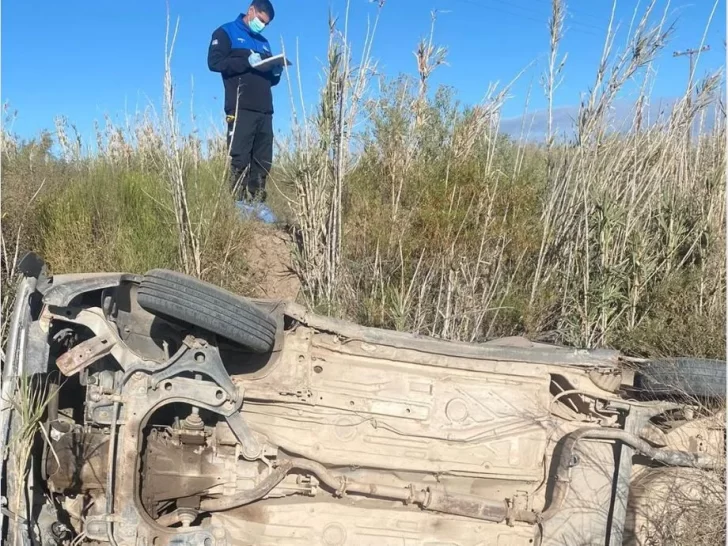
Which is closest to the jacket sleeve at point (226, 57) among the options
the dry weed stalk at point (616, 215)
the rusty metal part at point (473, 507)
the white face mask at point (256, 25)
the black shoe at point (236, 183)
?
the white face mask at point (256, 25)

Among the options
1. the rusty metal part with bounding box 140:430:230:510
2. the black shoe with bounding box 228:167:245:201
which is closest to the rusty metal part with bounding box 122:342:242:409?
the rusty metal part with bounding box 140:430:230:510

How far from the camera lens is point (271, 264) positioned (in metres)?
4.50

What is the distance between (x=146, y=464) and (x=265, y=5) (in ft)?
14.4

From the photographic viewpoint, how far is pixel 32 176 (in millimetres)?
4559

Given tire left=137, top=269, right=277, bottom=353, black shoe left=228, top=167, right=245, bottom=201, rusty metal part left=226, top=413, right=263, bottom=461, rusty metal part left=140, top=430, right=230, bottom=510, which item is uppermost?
black shoe left=228, top=167, right=245, bottom=201

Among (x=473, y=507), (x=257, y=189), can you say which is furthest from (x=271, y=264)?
(x=473, y=507)

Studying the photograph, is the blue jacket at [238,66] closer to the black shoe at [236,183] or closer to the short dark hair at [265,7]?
the short dark hair at [265,7]

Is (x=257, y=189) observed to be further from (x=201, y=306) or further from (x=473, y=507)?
(x=473, y=507)

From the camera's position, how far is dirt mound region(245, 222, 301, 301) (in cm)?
431

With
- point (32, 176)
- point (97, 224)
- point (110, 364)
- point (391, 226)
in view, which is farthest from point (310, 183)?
point (32, 176)

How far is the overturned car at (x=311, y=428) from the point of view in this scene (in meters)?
2.19

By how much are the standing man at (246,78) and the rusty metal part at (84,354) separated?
9.69ft

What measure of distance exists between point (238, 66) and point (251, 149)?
2.40 feet

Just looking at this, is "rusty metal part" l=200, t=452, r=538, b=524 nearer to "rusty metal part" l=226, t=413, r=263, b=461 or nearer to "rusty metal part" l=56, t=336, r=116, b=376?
"rusty metal part" l=226, t=413, r=263, b=461
